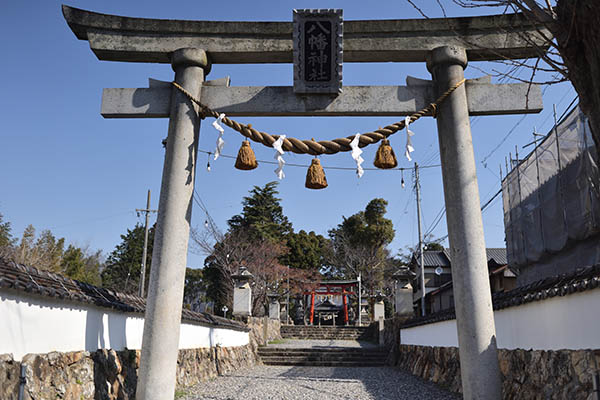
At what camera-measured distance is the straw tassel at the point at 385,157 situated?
17.4 feet

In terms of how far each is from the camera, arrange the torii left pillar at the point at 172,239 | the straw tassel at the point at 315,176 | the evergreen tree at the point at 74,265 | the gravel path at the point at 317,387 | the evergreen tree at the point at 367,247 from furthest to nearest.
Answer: the evergreen tree at the point at 367,247 < the evergreen tree at the point at 74,265 < the gravel path at the point at 317,387 < the straw tassel at the point at 315,176 < the torii left pillar at the point at 172,239

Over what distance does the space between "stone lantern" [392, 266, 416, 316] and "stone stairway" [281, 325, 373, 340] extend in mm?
7186

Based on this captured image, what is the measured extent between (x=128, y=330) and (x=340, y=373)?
23.4ft

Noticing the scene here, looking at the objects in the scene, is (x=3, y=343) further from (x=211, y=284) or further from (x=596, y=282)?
(x=211, y=284)

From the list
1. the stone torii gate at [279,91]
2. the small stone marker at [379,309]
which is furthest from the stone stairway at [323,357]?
the stone torii gate at [279,91]

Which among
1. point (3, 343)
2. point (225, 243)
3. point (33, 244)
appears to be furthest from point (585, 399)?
point (225, 243)

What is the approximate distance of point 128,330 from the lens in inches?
227

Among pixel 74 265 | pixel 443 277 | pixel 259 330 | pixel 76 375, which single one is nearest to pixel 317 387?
pixel 76 375

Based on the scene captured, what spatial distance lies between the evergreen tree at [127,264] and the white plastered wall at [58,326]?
30.7 metres

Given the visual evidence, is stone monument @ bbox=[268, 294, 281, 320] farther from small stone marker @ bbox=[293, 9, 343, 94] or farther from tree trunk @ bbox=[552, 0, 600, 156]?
tree trunk @ bbox=[552, 0, 600, 156]

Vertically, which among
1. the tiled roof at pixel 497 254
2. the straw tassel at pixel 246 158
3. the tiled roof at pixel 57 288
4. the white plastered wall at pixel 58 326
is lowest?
the white plastered wall at pixel 58 326

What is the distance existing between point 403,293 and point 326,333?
875 centimetres

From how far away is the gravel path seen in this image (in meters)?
7.42

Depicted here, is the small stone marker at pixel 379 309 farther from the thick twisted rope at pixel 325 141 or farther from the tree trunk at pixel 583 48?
the tree trunk at pixel 583 48
